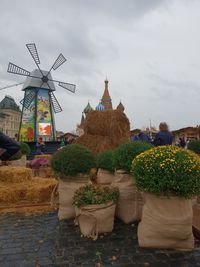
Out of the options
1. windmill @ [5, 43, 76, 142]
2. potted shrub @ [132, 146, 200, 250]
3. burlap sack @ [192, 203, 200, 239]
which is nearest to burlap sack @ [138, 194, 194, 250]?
potted shrub @ [132, 146, 200, 250]

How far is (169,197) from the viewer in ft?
11.6

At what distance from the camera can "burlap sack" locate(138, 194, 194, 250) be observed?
11.5 ft

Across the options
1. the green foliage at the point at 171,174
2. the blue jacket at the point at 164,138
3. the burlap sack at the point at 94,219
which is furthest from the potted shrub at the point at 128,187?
the blue jacket at the point at 164,138

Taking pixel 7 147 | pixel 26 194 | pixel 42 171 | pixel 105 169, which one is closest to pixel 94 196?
pixel 7 147

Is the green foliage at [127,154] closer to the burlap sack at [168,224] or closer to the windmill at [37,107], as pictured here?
the burlap sack at [168,224]

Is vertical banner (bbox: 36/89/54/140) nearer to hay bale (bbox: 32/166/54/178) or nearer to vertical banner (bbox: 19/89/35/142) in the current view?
vertical banner (bbox: 19/89/35/142)

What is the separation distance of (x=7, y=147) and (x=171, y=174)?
2.11 meters

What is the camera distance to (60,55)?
124 feet

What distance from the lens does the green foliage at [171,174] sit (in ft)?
11.4

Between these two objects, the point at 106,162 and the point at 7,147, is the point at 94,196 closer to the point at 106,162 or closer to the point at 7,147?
the point at 7,147

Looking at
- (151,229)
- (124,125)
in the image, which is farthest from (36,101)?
(151,229)

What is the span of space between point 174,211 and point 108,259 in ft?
3.54

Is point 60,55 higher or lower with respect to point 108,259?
higher

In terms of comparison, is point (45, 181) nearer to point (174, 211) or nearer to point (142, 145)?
point (142, 145)
